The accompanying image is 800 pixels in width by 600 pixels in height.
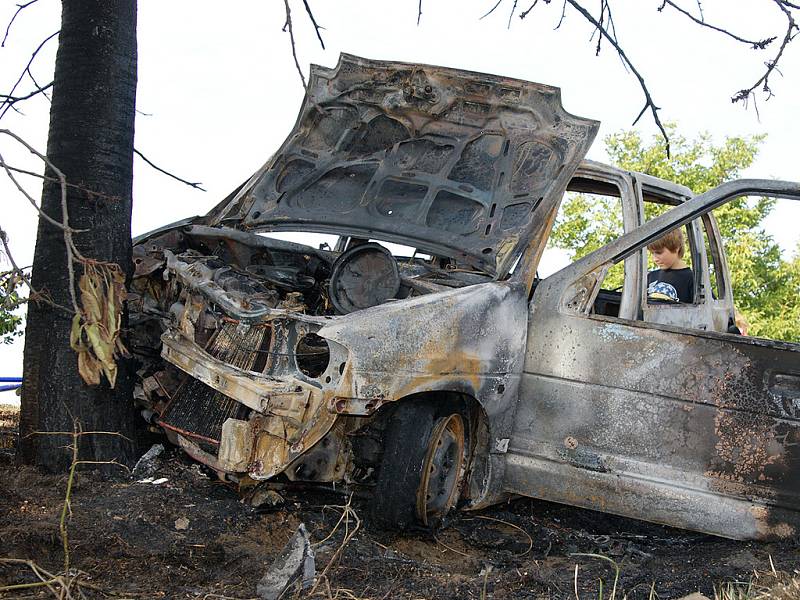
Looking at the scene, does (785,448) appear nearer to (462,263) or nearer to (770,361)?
(770,361)

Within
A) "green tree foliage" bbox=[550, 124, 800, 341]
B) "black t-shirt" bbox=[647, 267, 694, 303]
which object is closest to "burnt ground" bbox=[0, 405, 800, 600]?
"black t-shirt" bbox=[647, 267, 694, 303]

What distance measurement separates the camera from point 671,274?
598 centimetres

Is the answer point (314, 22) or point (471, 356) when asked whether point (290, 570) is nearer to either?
point (471, 356)

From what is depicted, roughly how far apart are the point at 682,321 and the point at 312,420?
2.47m

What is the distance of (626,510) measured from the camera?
4.44 meters

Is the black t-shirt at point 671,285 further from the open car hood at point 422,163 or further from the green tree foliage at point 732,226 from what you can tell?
the green tree foliage at point 732,226

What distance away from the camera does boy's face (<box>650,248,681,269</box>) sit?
6.05 meters

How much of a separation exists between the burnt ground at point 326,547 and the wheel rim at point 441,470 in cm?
15

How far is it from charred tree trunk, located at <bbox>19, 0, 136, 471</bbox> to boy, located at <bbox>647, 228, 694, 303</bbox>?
311cm

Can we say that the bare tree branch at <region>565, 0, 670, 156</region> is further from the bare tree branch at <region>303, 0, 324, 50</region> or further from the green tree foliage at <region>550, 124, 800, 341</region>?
the green tree foliage at <region>550, 124, 800, 341</region>

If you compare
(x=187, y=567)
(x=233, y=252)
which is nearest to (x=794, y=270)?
(x=233, y=252)

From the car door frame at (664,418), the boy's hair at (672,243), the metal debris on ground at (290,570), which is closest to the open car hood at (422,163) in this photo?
the car door frame at (664,418)

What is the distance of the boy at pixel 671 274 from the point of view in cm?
563

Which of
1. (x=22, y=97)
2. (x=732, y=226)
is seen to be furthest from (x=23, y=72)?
(x=732, y=226)
